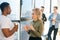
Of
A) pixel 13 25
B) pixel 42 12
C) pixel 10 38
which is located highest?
pixel 42 12

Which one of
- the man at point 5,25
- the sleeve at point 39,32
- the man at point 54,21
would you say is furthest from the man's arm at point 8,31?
the man at point 54,21

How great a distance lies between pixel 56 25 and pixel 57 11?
5.1 inches

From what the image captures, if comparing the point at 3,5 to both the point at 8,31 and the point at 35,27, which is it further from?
the point at 35,27

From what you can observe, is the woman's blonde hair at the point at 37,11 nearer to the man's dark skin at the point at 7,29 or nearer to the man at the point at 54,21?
the man at the point at 54,21

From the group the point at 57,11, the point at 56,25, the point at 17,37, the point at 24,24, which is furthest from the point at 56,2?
the point at 17,37

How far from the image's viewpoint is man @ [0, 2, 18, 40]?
1.26m

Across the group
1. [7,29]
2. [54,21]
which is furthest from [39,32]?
[7,29]

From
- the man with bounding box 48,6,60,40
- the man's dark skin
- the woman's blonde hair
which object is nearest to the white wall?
the man's dark skin

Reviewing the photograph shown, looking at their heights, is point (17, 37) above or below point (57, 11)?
below

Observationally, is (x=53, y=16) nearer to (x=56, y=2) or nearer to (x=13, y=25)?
(x=56, y=2)

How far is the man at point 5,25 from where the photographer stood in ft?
4.12

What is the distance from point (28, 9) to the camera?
4.28 feet

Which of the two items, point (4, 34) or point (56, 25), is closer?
point (4, 34)

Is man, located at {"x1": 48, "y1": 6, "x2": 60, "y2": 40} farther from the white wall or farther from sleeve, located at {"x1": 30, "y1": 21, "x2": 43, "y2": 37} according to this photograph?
the white wall
